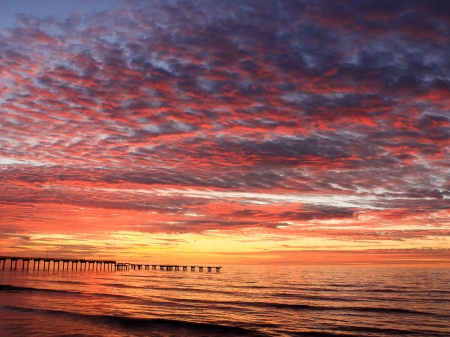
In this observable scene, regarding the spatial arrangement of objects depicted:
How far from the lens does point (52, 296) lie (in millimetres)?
43875

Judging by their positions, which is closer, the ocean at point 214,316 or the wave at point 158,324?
the ocean at point 214,316

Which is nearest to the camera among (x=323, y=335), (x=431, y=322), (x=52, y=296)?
(x=323, y=335)

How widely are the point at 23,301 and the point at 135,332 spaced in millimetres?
17778

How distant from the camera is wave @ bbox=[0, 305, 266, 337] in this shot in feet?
89.5

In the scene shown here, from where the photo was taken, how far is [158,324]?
29391mm

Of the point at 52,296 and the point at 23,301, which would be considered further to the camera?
the point at 52,296

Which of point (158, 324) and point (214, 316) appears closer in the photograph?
point (158, 324)

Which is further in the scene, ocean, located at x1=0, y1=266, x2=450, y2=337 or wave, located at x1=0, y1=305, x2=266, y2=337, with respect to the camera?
wave, located at x1=0, y1=305, x2=266, y2=337

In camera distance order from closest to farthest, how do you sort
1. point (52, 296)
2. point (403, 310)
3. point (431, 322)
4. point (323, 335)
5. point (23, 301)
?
point (323, 335)
point (431, 322)
point (23, 301)
point (403, 310)
point (52, 296)

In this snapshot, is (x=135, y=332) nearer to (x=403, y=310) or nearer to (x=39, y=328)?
(x=39, y=328)

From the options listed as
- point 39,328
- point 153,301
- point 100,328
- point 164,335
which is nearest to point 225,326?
point 164,335

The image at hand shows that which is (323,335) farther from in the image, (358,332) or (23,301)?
(23,301)

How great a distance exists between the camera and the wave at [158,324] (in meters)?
27.3

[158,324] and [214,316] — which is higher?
[158,324]
